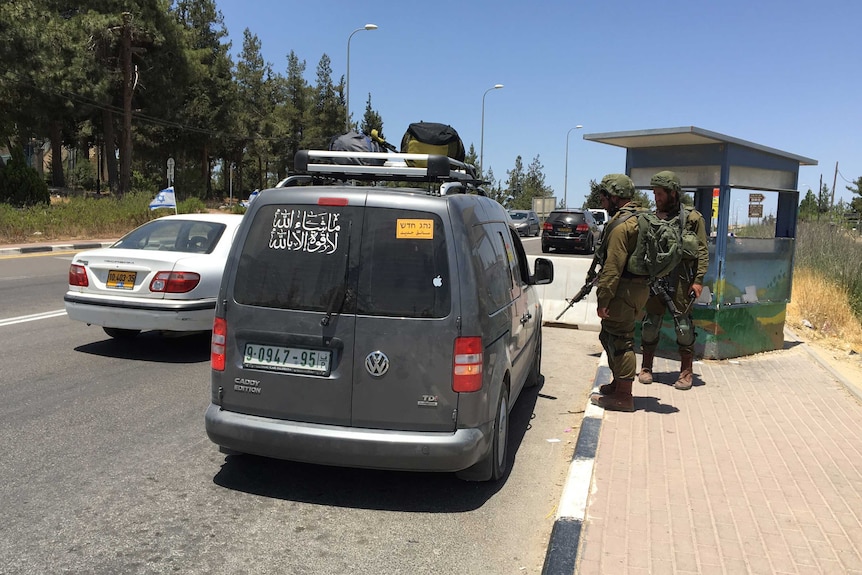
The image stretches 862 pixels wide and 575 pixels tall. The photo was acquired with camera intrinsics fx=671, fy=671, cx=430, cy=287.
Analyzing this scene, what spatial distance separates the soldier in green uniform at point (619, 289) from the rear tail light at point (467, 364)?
186cm

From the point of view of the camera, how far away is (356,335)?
3674 mm

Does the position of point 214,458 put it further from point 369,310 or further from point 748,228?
point 748,228

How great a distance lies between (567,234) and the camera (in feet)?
85.9

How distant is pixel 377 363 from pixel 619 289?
8.26 ft

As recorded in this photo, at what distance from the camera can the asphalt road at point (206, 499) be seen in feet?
10.6

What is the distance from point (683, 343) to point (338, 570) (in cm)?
428

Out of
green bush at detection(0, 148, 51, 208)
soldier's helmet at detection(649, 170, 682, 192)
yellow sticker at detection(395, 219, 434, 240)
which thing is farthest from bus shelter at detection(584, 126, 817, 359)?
green bush at detection(0, 148, 51, 208)

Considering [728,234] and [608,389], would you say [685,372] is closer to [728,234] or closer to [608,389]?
[608,389]

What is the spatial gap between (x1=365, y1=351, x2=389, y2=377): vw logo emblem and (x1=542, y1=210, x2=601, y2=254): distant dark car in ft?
76.5

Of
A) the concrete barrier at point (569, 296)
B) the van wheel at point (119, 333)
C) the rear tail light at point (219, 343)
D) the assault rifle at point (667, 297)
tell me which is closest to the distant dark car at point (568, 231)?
the concrete barrier at point (569, 296)

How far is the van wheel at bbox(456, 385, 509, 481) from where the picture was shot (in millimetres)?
4027

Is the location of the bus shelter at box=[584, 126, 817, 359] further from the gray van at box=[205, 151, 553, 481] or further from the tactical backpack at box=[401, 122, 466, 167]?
the gray van at box=[205, 151, 553, 481]

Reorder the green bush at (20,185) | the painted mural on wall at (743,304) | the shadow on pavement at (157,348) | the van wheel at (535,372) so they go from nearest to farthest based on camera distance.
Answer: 1. the van wheel at (535,372)
2. the shadow on pavement at (157,348)
3. the painted mural on wall at (743,304)
4. the green bush at (20,185)

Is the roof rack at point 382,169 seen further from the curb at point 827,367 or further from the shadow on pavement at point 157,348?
the curb at point 827,367
